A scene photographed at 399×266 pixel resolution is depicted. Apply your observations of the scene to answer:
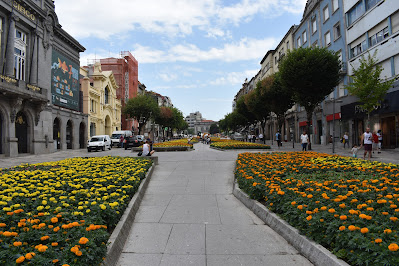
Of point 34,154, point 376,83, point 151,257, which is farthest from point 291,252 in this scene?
point 34,154

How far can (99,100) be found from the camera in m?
43.4

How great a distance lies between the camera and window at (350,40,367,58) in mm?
23789

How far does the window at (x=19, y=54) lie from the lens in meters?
23.3

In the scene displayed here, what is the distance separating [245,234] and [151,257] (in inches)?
66.5

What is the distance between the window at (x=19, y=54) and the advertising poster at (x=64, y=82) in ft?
12.7

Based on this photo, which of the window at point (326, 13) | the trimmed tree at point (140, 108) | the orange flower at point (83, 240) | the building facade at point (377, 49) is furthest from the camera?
the trimmed tree at point (140, 108)

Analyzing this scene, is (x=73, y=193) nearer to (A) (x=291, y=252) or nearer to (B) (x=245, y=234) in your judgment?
(B) (x=245, y=234)

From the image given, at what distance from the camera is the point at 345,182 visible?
5.55m

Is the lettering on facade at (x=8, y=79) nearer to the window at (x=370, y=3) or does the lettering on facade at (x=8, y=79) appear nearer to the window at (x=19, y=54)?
the window at (x=19, y=54)

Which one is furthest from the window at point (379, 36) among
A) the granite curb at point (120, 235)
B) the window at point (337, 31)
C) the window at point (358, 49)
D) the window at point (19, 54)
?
the window at point (19, 54)

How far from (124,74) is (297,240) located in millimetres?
59195

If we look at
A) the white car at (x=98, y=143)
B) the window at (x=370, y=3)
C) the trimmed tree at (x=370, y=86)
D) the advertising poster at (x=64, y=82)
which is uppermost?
the window at (x=370, y=3)

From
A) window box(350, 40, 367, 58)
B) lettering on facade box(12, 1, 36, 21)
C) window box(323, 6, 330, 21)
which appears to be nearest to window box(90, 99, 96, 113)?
lettering on facade box(12, 1, 36, 21)

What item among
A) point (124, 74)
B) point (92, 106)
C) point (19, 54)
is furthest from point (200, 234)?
point (124, 74)
